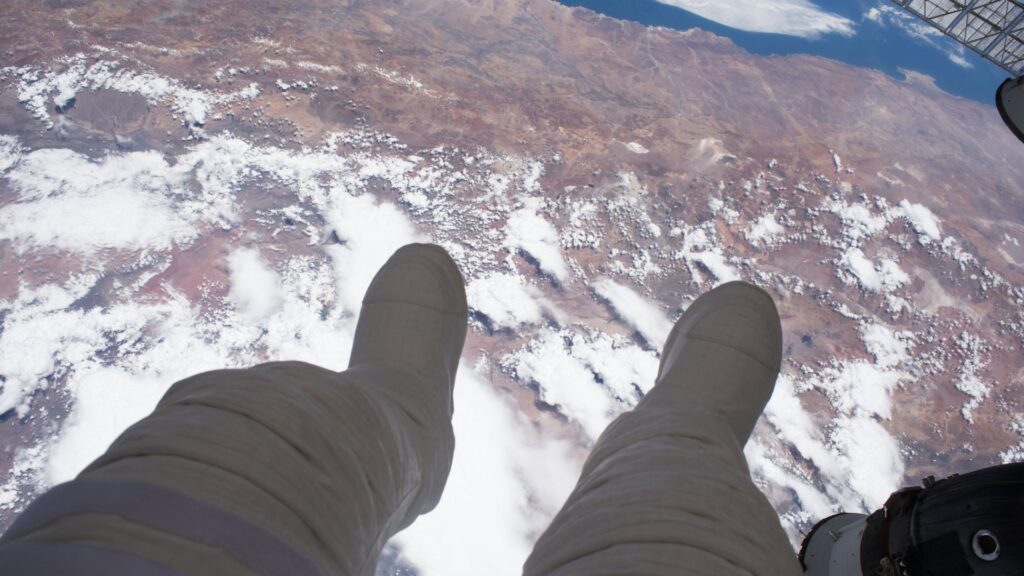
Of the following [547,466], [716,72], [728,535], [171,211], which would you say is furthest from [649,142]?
[728,535]

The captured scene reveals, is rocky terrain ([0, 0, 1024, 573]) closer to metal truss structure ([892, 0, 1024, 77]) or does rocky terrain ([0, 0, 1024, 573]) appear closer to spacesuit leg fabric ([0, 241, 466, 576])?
metal truss structure ([892, 0, 1024, 77])

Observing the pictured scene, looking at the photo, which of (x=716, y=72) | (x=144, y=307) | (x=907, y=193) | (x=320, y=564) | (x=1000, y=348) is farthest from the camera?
(x=716, y=72)

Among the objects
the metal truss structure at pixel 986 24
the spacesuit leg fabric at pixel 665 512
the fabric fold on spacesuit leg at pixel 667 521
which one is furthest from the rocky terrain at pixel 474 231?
the fabric fold on spacesuit leg at pixel 667 521

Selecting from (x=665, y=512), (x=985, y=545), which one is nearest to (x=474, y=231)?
(x=985, y=545)

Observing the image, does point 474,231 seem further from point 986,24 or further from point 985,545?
point 985,545

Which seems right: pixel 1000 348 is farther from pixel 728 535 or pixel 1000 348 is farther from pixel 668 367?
pixel 728 535
